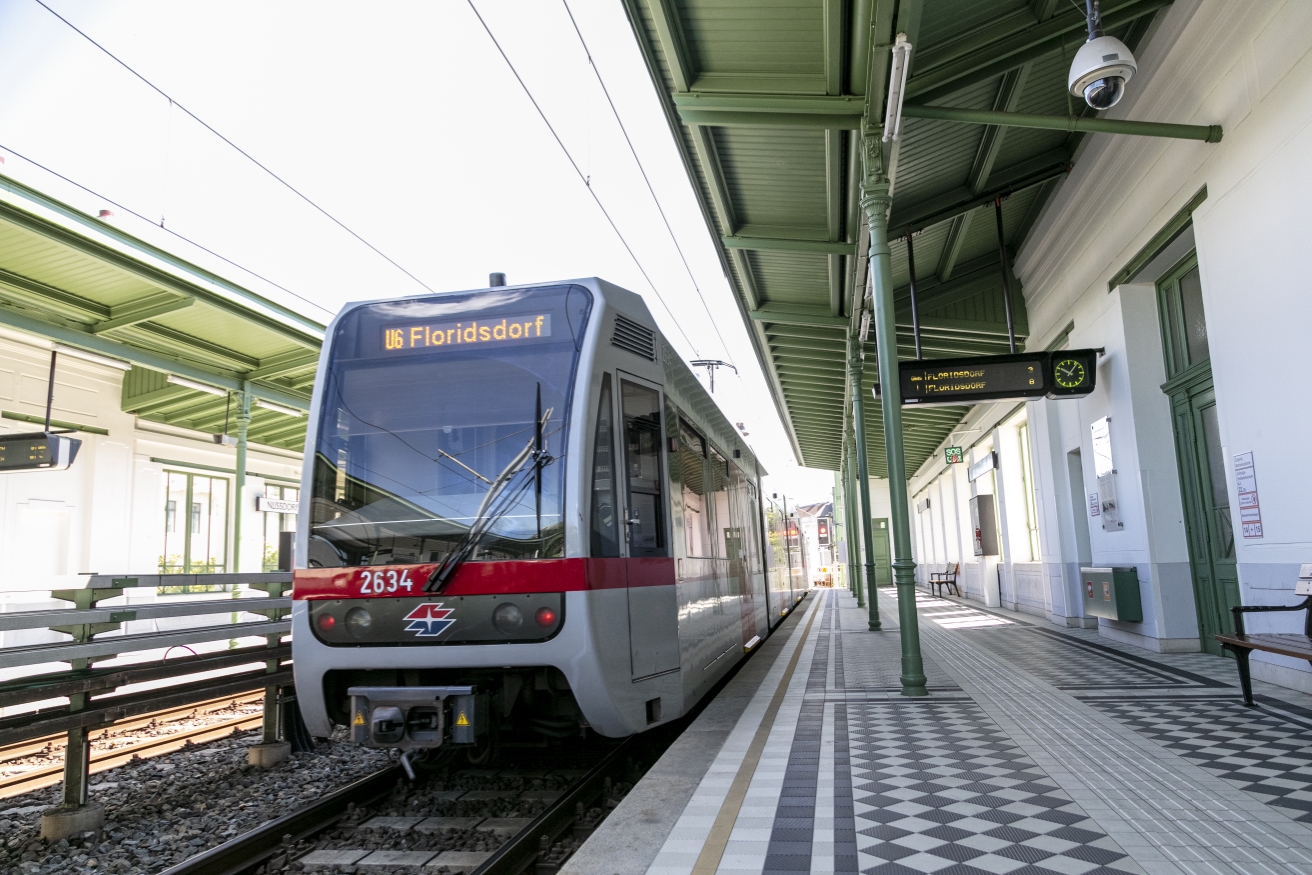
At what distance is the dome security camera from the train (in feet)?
10.7

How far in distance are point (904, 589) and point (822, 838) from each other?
4048 millimetres

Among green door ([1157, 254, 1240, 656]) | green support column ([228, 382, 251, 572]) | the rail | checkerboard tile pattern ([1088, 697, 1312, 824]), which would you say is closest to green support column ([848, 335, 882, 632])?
green door ([1157, 254, 1240, 656])

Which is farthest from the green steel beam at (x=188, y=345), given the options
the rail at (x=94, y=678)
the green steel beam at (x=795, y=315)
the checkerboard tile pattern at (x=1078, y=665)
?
the checkerboard tile pattern at (x=1078, y=665)

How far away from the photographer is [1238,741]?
504 centimetres

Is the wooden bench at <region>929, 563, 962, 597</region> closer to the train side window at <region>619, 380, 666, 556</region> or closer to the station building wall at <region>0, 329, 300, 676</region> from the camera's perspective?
the station building wall at <region>0, 329, 300, 676</region>

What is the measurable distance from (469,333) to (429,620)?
164 cm

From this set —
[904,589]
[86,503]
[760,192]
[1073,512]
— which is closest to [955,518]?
[1073,512]

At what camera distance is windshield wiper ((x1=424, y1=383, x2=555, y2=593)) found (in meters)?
4.71

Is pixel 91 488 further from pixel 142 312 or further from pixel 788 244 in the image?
pixel 788 244

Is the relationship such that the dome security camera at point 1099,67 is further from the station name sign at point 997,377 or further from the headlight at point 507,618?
the headlight at point 507,618

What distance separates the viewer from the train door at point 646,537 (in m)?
5.12

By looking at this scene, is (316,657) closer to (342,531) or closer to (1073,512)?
(342,531)


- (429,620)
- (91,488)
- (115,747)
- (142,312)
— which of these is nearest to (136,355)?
(142,312)

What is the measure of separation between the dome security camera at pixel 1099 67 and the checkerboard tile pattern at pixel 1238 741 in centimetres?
391
